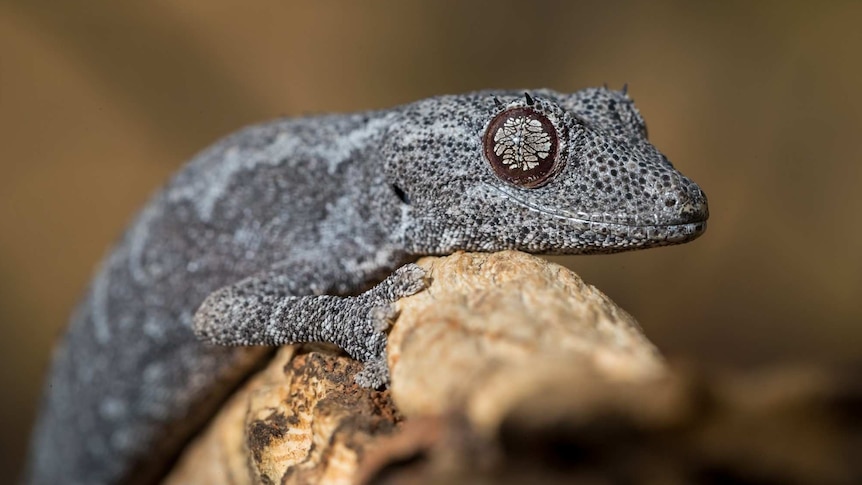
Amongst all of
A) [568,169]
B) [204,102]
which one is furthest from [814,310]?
[204,102]

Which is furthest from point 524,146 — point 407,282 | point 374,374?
point 374,374

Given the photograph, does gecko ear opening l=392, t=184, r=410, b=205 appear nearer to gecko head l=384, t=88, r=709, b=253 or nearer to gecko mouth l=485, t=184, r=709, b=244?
gecko head l=384, t=88, r=709, b=253

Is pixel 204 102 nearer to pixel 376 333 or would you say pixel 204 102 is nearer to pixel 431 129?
pixel 431 129

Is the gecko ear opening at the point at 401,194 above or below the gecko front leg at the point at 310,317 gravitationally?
above

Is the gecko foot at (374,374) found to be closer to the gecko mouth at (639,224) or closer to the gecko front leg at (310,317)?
the gecko front leg at (310,317)

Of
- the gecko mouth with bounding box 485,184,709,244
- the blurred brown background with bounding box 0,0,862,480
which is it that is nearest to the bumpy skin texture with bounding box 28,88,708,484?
the gecko mouth with bounding box 485,184,709,244

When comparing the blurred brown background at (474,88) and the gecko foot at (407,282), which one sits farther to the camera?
the blurred brown background at (474,88)

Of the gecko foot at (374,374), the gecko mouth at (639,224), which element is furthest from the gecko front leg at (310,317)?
the gecko mouth at (639,224)
